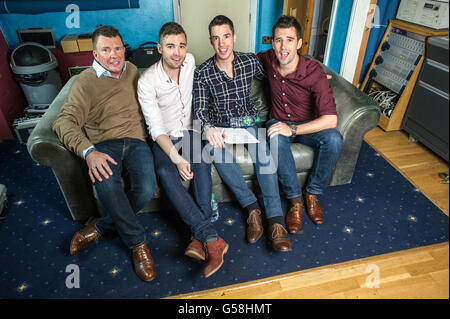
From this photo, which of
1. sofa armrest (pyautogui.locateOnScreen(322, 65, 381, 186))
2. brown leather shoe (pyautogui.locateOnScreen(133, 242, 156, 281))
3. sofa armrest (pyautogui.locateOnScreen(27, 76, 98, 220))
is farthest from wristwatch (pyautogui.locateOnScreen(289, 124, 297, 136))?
sofa armrest (pyautogui.locateOnScreen(27, 76, 98, 220))

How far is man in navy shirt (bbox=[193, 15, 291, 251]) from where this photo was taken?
1768 millimetres

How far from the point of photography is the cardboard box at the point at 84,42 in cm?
325

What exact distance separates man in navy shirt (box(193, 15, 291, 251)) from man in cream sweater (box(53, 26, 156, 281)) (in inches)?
15.3

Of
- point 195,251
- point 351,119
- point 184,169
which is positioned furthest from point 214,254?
point 351,119

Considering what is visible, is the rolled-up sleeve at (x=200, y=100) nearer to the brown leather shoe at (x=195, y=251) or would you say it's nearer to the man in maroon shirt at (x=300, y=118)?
the man in maroon shirt at (x=300, y=118)

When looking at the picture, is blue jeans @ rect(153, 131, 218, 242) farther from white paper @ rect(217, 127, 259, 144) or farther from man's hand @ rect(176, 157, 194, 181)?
white paper @ rect(217, 127, 259, 144)

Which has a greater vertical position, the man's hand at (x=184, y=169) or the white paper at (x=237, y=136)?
the white paper at (x=237, y=136)

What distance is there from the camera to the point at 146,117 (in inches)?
70.9

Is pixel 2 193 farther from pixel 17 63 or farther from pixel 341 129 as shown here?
pixel 341 129

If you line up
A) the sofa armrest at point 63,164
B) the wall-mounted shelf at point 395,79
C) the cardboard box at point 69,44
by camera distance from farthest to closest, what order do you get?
the cardboard box at point 69,44 → the wall-mounted shelf at point 395,79 → the sofa armrest at point 63,164

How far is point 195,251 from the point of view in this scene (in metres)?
1.56

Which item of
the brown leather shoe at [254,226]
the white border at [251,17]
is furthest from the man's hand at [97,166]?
the white border at [251,17]

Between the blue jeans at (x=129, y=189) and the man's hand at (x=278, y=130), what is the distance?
71cm

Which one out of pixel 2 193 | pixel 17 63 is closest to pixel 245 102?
pixel 2 193
